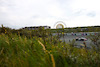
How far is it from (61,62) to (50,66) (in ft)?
1.40

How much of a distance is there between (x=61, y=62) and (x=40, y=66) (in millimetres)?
537

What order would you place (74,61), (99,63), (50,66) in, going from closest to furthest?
(50,66)
(99,63)
(74,61)

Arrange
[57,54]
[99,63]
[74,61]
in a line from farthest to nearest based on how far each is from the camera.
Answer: [57,54], [74,61], [99,63]

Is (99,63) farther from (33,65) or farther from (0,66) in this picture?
(0,66)

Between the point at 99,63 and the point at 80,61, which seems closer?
the point at 99,63

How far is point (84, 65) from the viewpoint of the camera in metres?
2.05

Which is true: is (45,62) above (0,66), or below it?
above

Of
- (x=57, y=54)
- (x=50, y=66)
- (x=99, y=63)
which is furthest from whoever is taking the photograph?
(x=57, y=54)

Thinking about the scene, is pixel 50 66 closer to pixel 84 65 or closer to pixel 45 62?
pixel 45 62

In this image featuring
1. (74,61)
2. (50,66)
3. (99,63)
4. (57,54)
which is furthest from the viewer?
(57,54)

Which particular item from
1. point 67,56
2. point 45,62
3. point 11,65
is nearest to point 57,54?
point 67,56

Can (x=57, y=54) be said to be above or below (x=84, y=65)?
above

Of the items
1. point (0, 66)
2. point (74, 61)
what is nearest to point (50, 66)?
point (74, 61)

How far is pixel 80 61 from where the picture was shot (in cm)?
220
